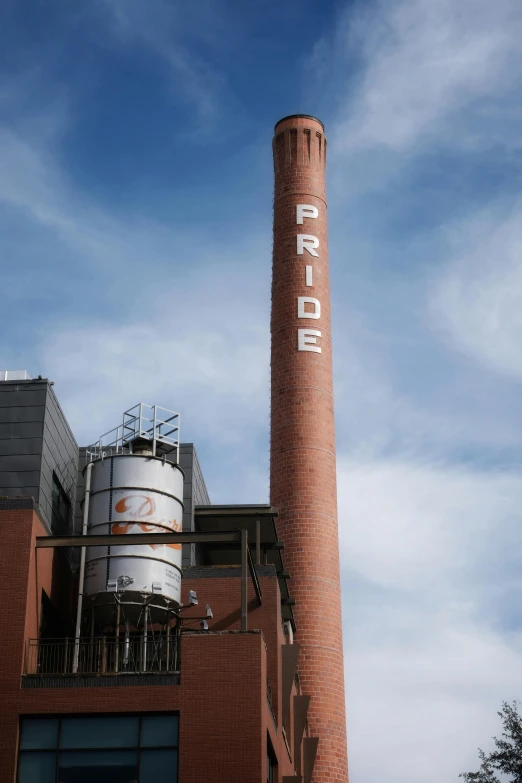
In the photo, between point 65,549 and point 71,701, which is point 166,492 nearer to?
point 65,549

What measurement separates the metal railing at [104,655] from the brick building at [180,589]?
100 mm

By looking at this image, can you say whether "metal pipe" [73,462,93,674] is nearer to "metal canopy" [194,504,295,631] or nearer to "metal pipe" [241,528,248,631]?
"metal pipe" [241,528,248,631]

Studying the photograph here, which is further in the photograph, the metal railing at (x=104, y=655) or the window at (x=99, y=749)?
the metal railing at (x=104, y=655)

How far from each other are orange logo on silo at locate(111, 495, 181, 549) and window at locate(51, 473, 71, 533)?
109 inches

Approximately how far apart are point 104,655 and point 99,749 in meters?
2.62

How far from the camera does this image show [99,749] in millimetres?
27109

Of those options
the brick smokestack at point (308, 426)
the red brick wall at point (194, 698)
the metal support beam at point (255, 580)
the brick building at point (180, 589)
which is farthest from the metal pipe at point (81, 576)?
the brick smokestack at point (308, 426)

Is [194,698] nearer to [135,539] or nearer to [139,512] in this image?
[135,539]

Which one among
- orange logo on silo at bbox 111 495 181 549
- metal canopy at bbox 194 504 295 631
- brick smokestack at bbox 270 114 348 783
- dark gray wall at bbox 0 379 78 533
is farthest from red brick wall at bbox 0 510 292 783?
brick smokestack at bbox 270 114 348 783

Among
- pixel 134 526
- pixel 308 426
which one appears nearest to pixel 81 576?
pixel 134 526

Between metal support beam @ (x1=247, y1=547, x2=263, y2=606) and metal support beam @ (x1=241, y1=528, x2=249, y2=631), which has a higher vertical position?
metal support beam @ (x1=247, y1=547, x2=263, y2=606)

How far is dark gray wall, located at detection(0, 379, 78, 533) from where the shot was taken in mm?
33469

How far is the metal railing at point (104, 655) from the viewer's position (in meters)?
29.1

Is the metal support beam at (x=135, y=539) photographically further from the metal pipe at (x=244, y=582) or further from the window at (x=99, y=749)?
the window at (x=99, y=749)
